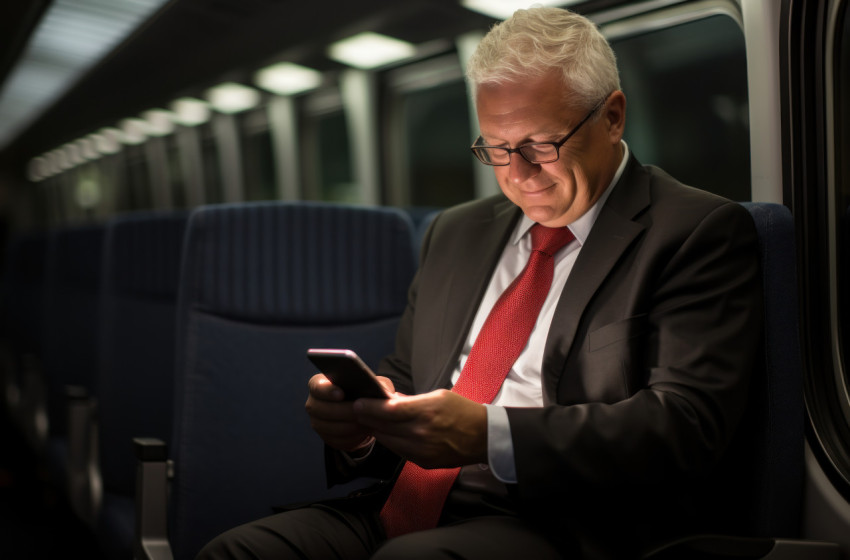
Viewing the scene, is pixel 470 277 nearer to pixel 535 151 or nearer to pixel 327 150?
pixel 535 151

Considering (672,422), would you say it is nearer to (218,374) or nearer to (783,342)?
(783,342)

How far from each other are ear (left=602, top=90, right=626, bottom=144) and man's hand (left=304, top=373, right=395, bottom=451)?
0.76 meters

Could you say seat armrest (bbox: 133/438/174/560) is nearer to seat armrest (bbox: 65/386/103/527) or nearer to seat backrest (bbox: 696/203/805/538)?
seat armrest (bbox: 65/386/103/527)

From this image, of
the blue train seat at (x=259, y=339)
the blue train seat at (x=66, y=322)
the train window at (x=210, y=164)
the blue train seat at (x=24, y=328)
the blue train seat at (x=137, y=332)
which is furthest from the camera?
the train window at (x=210, y=164)

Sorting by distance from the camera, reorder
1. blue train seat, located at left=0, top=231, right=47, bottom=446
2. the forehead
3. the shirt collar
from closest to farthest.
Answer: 1. the forehead
2. the shirt collar
3. blue train seat, located at left=0, top=231, right=47, bottom=446

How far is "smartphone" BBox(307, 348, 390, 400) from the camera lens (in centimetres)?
130

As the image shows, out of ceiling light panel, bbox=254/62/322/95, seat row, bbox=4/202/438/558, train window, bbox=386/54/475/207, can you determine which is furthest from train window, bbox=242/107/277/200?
seat row, bbox=4/202/438/558

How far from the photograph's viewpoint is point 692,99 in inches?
125

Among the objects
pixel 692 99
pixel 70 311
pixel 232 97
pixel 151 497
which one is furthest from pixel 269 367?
pixel 232 97

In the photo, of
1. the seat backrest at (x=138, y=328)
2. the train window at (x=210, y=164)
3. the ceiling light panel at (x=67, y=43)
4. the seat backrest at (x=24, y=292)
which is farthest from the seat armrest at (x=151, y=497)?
the train window at (x=210, y=164)

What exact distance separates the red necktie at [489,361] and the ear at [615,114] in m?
0.22

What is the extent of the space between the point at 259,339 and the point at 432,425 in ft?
2.95

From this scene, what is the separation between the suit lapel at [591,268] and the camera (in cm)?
154

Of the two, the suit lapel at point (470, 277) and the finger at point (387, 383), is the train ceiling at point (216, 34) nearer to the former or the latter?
the suit lapel at point (470, 277)
